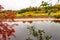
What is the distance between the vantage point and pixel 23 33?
2762mm

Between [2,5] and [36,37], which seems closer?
[2,5]

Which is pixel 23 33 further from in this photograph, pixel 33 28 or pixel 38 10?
pixel 38 10

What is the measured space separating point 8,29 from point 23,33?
0.36m

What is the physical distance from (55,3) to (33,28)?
454 millimetres

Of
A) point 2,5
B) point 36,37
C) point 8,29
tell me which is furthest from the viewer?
point 36,37

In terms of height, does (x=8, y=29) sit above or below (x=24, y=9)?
below

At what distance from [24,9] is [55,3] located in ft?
1.40

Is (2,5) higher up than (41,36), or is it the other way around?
(2,5)

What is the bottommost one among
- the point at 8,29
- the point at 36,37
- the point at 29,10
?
the point at 36,37

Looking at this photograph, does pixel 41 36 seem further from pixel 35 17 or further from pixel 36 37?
pixel 35 17

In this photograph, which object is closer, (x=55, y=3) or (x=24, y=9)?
(x=55, y=3)

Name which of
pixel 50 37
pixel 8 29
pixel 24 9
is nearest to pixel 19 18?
pixel 24 9

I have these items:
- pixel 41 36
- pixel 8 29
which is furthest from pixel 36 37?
pixel 8 29

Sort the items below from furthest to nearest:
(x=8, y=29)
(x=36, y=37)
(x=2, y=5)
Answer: (x=36, y=37) → (x=2, y=5) → (x=8, y=29)
